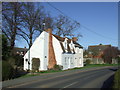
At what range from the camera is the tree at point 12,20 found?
31.4m

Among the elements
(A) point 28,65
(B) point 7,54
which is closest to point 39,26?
(A) point 28,65

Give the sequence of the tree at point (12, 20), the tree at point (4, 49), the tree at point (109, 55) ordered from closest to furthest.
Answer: the tree at point (4, 49)
the tree at point (12, 20)
the tree at point (109, 55)

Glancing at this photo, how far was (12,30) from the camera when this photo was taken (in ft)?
115

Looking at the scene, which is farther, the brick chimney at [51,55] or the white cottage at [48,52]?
the brick chimney at [51,55]

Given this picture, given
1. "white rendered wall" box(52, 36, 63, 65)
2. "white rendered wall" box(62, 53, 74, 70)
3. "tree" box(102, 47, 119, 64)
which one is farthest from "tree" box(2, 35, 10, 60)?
"tree" box(102, 47, 119, 64)

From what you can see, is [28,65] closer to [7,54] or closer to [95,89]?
[7,54]

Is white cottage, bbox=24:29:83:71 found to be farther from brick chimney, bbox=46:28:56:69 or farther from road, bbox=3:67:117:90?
road, bbox=3:67:117:90

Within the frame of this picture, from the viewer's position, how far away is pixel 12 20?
34.3 m

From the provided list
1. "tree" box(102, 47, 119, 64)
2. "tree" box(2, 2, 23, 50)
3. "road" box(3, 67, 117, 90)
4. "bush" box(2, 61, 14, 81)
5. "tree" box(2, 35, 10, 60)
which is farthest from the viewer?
"tree" box(102, 47, 119, 64)

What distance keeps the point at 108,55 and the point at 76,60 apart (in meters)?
23.8

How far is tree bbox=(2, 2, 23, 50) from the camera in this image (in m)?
31.4

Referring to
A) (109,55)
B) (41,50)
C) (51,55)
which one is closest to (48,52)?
(51,55)

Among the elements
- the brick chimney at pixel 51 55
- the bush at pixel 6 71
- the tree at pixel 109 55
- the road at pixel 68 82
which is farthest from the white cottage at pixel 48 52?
the tree at pixel 109 55

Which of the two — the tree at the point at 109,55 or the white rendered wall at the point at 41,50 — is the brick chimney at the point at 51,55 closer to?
the white rendered wall at the point at 41,50
